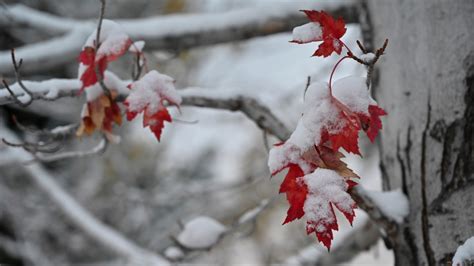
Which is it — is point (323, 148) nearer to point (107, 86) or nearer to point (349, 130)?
point (349, 130)

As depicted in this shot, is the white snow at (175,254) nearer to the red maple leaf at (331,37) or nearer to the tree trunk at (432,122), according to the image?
the tree trunk at (432,122)

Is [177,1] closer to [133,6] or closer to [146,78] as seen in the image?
[133,6]

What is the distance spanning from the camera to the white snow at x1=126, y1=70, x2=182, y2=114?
1019 mm

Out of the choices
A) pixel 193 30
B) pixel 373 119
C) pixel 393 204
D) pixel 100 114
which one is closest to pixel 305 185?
pixel 373 119

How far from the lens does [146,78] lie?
40.9 inches

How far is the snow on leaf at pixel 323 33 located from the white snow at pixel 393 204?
53cm

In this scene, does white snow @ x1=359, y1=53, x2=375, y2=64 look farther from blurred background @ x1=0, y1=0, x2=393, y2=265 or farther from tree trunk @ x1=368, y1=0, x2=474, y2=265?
blurred background @ x1=0, y1=0, x2=393, y2=265

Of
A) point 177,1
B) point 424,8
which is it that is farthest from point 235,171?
point 424,8

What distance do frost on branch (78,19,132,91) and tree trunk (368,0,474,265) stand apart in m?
0.70

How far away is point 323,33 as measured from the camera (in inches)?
30.6

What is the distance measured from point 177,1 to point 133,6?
561mm

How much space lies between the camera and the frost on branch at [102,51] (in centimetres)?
104

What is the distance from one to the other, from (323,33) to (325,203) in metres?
0.28

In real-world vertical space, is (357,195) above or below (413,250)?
above
